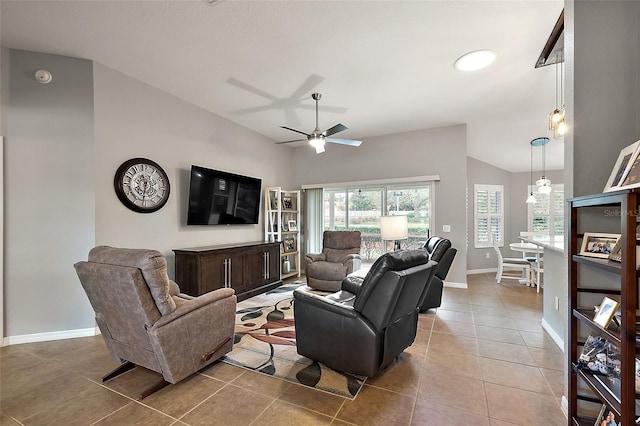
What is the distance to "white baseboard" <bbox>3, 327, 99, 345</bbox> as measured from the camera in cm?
291

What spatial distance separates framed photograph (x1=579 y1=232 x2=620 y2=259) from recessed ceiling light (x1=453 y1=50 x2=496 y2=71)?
88.0 inches

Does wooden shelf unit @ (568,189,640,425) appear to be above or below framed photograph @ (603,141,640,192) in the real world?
below

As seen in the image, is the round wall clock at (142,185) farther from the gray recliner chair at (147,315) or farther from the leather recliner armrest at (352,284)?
the leather recliner armrest at (352,284)

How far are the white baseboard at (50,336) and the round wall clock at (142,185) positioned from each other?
1.47m

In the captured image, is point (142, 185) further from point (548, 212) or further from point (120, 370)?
point (548, 212)

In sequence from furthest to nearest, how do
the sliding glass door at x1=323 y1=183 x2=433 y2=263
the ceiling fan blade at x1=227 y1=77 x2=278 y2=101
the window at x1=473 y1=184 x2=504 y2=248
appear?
the window at x1=473 y1=184 x2=504 y2=248 < the sliding glass door at x1=323 y1=183 x2=433 y2=263 < the ceiling fan blade at x1=227 y1=77 x2=278 y2=101

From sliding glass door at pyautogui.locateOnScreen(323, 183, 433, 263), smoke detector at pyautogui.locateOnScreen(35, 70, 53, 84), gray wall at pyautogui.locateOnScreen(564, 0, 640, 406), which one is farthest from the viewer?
sliding glass door at pyautogui.locateOnScreen(323, 183, 433, 263)

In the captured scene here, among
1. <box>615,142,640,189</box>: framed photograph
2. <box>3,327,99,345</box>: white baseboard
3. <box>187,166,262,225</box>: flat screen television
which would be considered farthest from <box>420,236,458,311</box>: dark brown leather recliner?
<box>3,327,99,345</box>: white baseboard

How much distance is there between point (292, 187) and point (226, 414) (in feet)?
17.6

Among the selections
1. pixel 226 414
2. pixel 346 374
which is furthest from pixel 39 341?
pixel 346 374

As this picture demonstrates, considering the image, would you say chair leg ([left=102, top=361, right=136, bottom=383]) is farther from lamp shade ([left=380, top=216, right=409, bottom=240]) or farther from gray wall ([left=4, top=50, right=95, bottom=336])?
lamp shade ([left=380, top=216, right=409, bottom=240])

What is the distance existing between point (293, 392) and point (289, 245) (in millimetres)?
4113

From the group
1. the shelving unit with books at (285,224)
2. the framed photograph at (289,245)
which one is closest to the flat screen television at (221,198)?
the shelving unit with books at (285,224)

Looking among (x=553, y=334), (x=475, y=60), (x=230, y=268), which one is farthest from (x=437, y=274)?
(x=230, y=268)
